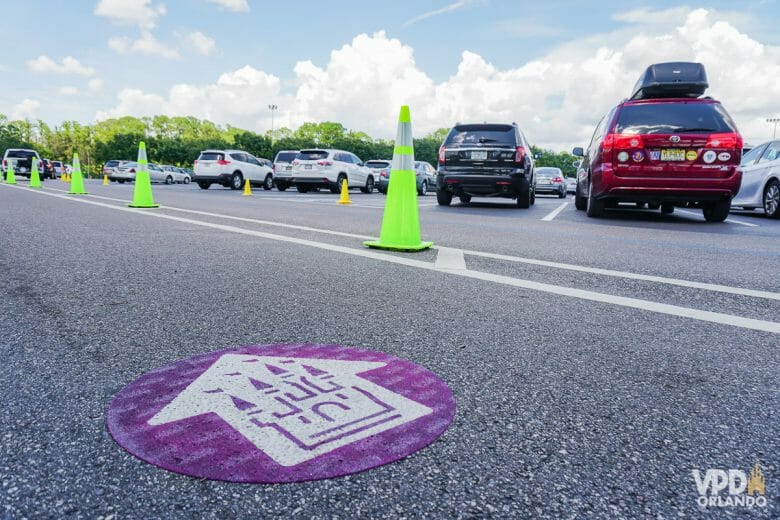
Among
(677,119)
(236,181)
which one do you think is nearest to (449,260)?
(677,119)

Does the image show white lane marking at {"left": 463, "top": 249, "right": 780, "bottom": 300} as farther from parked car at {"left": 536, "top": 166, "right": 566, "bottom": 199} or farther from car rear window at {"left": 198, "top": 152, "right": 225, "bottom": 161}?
parked car at {"left": 536, "top": 166, "right": 566, "bottom": 199}

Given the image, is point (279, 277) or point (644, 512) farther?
point (279, 277)

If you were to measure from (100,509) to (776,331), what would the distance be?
9.46 feet

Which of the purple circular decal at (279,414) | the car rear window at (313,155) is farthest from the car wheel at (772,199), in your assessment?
the car rear window at (313,155)

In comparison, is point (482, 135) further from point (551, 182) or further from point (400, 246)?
point (551, 182)

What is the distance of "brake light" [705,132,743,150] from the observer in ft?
26.1

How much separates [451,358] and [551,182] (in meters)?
24.1

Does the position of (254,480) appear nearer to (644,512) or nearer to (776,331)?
(644,512)

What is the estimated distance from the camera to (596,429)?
1533 millimetres

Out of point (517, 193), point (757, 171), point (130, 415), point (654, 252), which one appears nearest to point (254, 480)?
point (130, 415)

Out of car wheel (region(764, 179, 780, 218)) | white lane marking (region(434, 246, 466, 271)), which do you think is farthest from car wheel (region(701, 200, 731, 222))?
white lane marking (region(434, 246, 466, 271))

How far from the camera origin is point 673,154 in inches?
320

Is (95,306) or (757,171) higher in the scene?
(757,171)

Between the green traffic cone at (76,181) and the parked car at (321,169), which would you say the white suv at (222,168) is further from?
the green traffic cone at (76,181)
